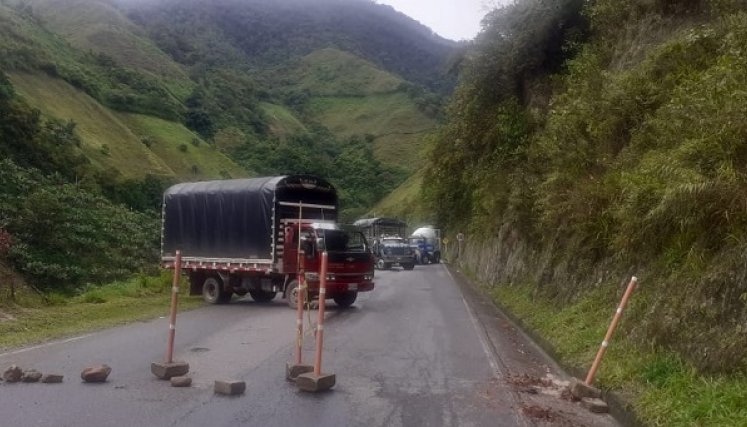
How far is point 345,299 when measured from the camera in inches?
811

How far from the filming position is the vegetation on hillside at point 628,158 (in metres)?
8.69

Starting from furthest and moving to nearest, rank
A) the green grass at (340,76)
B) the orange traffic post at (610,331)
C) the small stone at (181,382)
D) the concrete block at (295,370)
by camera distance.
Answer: the green grass at (340,76) < the concrete block at (295,370) < the small stone at (181,382) < the orange traffic post at (610,331)

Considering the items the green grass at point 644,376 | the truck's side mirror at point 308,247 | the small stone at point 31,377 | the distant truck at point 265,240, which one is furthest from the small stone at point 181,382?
the truck's side mirror at point 308,247

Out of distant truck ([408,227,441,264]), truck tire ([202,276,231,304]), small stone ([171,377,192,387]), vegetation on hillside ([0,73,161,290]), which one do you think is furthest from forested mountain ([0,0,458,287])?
small stone ([171,377,192,387])

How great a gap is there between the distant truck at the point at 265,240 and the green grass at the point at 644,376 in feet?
23.3

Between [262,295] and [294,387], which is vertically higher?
[262,295]

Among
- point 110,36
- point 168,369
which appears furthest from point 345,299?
point 110,36

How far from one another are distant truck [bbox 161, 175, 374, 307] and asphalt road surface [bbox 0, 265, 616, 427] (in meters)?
2.71

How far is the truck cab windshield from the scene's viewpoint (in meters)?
19.6

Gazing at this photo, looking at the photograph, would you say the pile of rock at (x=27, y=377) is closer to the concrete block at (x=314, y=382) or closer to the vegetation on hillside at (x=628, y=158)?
the concrete block at (x=314, y=382)

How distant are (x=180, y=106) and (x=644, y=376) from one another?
261ft

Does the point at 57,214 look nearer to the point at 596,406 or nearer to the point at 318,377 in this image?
the point at 318,377

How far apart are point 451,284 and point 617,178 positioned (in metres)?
19.4

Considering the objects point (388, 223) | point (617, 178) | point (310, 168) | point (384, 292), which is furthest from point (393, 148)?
point (617, 178)
